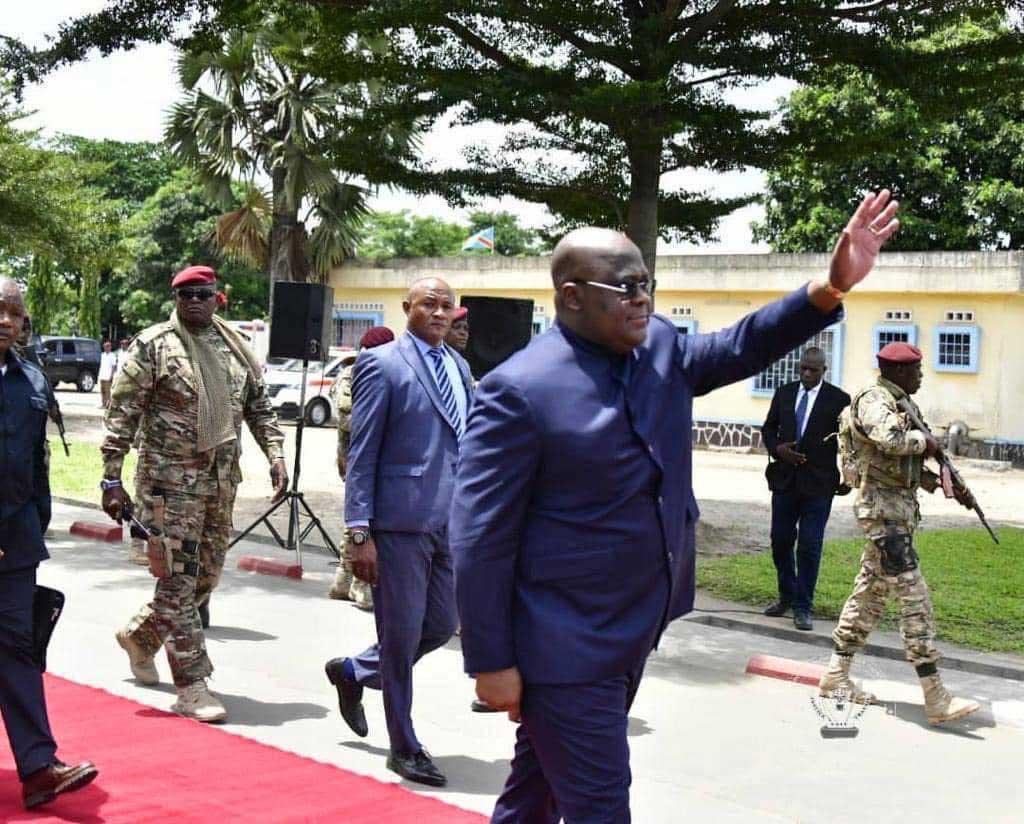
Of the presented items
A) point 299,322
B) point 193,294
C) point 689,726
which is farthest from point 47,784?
point 299,322

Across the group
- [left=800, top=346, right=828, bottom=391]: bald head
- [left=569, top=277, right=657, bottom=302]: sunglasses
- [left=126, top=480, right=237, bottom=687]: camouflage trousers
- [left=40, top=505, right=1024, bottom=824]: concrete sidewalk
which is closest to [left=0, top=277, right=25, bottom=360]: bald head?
[left=126, top=480, right=237, bottom=687]: camouflage trousers

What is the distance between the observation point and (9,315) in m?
5.26

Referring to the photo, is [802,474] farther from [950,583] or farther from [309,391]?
[309,391]

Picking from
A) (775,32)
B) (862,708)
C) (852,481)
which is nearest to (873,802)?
(862,708)

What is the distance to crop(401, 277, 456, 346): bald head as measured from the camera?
5969mm

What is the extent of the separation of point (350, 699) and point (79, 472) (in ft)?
51.0

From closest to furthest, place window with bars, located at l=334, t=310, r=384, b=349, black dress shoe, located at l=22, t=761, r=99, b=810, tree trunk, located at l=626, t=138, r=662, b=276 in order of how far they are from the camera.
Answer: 1. black dress shoe, located at l=22, t=761, r=99, b=810
2. tree trunk, located at l=626, t=138, r=662, b=276
3. window with bars, located at l=334, t=310, r=384, b=349

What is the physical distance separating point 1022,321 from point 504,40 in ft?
58.2

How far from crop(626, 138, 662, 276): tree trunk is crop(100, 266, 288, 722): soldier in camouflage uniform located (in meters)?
7.58

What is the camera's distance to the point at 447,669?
8.06 m

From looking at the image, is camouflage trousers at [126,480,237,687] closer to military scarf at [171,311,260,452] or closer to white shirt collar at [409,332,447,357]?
military scarf at [171,311,260,452]

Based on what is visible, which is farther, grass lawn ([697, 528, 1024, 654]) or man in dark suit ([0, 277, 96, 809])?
grass lawn ([697, 528, 1024, 654])

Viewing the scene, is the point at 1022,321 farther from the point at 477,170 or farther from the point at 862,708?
the point at 862,708

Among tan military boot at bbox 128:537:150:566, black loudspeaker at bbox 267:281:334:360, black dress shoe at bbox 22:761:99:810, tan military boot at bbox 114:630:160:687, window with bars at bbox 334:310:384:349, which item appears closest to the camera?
black dress shoe at bbox 22:761:99:810
